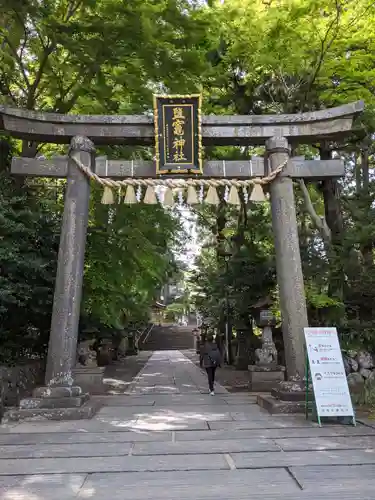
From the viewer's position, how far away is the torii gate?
30.8ft

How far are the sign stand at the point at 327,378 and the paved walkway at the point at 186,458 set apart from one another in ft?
1.00

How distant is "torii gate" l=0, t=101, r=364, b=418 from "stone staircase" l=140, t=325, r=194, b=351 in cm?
3112

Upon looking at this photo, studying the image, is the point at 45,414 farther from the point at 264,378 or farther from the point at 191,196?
the point at 264,378

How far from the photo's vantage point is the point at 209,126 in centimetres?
1014

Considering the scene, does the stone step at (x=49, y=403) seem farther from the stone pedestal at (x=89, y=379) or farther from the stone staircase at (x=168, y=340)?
the stone staircase at (x=168, y=340)

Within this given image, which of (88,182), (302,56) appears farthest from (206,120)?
(302,56)

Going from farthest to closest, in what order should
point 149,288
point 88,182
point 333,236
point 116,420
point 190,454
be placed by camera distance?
point 149,288, point 333,236, point 88,182, point 116,420, point 190,454

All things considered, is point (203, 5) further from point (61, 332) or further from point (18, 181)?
point (61, 332)

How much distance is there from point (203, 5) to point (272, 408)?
1281 cm

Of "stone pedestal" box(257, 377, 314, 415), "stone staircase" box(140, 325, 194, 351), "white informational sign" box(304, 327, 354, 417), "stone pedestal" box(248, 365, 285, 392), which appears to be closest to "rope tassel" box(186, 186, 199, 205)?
"white informational sign" box(304, 327, 354, 417)

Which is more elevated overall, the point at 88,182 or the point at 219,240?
the point at 219,240

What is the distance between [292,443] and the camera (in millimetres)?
6520

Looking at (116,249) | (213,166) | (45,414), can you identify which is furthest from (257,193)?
(45,414)

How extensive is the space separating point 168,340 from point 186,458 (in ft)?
121
